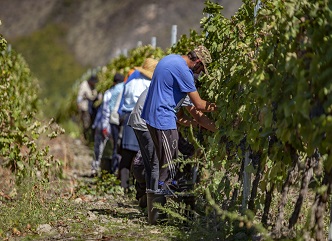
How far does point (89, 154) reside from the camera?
1759 centimetres

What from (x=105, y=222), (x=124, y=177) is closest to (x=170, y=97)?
(x=105, y=222)

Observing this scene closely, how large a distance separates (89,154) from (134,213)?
9448 millimetres

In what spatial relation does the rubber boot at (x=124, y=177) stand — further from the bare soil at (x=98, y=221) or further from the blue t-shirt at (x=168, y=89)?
the blue t-shirt at (x=168, y=89)

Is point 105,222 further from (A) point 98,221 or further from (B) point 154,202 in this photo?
(B) point 154,202

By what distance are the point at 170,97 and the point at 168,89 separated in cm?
7

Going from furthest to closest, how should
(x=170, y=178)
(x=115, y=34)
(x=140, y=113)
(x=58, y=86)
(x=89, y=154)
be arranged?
(x=115, y=34) < (x=58, y=86) < (x=89, y=154) < (x=140, y=113) < (x=170, y=178)

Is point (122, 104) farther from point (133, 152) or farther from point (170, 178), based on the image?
point (170, 178)

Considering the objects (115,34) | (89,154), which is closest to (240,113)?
(89,154)

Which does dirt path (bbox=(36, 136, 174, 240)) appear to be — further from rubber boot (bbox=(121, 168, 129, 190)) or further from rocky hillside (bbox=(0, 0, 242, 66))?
rocky hillside (bbox=(0, 0, 242, 66))

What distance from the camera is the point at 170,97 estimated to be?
7.21 m

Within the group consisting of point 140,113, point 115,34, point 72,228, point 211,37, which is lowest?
point 72,228

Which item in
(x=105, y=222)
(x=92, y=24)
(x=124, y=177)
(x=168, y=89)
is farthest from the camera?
(x=92, y=24)

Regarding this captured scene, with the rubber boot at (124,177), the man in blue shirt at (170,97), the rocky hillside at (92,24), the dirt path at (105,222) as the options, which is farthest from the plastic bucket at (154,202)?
the rocky hillside at (92,24)

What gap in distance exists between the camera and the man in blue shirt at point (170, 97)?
7.11 m
